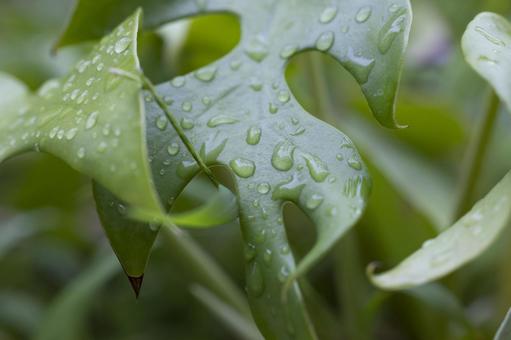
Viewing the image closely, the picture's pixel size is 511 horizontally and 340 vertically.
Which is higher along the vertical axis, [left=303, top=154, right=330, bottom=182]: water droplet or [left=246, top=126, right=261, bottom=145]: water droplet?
[left=303, top=154, right=330, bottom=182]: water droplet

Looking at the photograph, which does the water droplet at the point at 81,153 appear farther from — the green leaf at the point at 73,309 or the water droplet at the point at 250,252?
the green leaf at the point at 73,309

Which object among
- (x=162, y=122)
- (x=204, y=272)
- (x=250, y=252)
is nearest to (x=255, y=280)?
(x=250, y=252)

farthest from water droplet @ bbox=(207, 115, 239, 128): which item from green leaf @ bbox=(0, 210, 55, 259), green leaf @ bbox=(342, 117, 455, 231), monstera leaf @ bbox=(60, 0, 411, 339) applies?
green leaf @ bbox=(0, 210, 55, 259)

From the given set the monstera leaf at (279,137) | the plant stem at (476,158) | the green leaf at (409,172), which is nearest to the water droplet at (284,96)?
the monstera leaf at (279,137)

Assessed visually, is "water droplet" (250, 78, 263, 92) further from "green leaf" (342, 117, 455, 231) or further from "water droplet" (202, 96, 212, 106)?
"green leaf" (342, 117, 455, 231)

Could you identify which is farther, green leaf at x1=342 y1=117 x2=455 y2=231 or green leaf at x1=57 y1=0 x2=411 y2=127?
green leaf at x1=342 y1=117 x2=455 y2=231

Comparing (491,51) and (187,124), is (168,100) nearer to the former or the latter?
(187,124)
